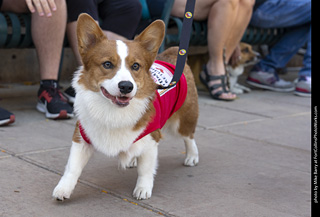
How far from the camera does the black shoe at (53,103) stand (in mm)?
4328

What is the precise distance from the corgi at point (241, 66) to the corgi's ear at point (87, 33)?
13.0ft

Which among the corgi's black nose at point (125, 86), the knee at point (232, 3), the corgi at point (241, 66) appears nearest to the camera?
the corgi's black nose at point (125, 86)

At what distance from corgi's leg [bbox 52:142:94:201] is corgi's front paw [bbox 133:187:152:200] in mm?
334

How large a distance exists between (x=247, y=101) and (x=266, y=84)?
39.7 inches

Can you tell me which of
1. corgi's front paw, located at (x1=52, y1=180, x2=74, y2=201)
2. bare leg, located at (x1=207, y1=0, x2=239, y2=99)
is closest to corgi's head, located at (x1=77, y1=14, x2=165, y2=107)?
corgi's front paw, located at (x1=52, y1=180, x2=74, y2=201)

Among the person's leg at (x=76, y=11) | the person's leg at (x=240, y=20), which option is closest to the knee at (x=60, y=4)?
the person's leg at (x=76, y=11)

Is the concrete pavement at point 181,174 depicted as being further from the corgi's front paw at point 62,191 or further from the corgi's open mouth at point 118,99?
the corgi's open mouth at point 118,99

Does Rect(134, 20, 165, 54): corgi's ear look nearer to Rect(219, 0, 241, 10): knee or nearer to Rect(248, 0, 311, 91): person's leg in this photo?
Rect(219, 0, 241, 10): knee

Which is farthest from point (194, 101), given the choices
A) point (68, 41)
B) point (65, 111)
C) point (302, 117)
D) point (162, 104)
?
point (302, 117)

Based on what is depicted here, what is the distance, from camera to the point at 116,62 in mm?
2578

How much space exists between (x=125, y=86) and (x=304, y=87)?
4486mm

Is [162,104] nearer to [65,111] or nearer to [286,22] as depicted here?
[65,111]

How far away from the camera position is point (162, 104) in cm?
295

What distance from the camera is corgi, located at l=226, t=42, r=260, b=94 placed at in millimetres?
6574
